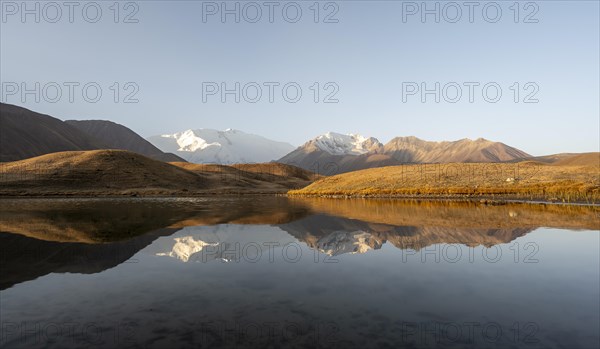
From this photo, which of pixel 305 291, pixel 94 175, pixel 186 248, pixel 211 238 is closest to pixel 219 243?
pixel 211 238

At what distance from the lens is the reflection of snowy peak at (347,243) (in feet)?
56.8

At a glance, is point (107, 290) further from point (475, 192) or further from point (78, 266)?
point (475, 192)

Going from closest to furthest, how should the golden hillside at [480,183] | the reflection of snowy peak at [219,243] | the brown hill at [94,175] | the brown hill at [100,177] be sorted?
the reflection of snowy peak at [219,243] → the golden hillside at [480,183] → the brown hill at [100,177] → the brown hill at [94,175]

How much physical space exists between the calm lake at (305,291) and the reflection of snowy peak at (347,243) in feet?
0.34

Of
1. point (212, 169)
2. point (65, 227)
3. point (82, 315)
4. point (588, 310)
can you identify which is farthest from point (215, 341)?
point (212, 169)

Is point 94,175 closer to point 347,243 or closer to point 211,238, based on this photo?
point 211,238

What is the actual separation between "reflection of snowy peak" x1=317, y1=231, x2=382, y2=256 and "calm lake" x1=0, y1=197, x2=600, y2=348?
105 millimetres

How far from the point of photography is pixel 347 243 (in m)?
19.3

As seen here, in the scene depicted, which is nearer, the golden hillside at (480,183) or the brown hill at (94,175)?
the golden hillside at (480,183)

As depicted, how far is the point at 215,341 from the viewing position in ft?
23.7

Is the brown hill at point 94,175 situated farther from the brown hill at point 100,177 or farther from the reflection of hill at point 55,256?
the reflection of hill at point 55,256

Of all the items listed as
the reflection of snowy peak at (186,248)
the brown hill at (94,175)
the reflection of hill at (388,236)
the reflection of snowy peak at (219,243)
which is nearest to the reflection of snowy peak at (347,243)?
the reflection of hill at (388,236)

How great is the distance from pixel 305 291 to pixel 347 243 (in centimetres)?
886

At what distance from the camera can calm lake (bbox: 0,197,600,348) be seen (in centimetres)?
751
